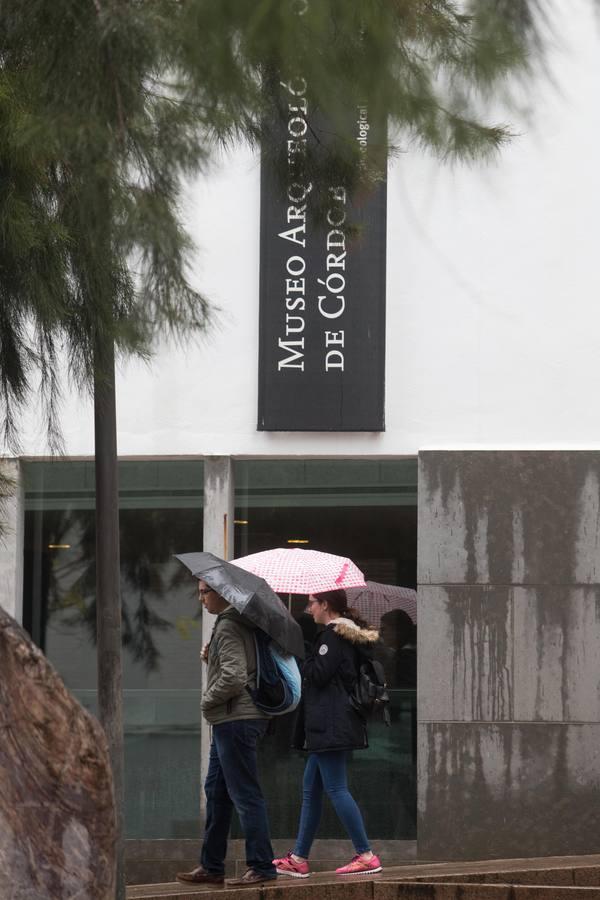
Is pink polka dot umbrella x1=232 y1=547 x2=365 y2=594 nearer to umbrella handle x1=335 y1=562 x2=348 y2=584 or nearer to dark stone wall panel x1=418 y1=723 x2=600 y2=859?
umbrella handle x1=335 y1=562 x2=348 y2=584

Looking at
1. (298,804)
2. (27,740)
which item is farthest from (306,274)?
(27,740)

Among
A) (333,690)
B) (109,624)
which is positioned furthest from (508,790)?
(109,624)

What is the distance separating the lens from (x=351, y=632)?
354 inches

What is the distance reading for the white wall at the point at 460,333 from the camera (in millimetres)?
12141

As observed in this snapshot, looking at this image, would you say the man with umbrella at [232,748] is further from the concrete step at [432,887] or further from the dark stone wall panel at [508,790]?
the dark stone wall panel at [508,790]

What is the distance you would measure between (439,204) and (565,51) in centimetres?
753

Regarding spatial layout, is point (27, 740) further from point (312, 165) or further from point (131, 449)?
point (131, 449)

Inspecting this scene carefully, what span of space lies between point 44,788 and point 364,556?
7.70 m

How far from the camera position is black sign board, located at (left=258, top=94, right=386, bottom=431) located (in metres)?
12.2

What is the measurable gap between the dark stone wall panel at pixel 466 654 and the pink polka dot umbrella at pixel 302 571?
168 cm

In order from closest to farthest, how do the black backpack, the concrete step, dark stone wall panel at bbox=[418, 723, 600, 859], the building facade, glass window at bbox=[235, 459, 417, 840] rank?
the concrete step < the black backpack < dark stone wall panel at bbox=[418, 723, 600, 859] < the building facade < glass window at bbox=[235, 459, 417, 840]

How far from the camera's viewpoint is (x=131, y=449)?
12352 millimetres

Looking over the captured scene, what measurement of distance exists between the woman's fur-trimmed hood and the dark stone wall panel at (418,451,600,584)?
291cm

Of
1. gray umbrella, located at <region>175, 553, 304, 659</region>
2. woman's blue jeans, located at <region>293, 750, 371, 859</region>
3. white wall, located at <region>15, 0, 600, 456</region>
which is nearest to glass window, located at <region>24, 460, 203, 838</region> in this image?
white wall, located at <region>15, 0, 600, 456</region>
